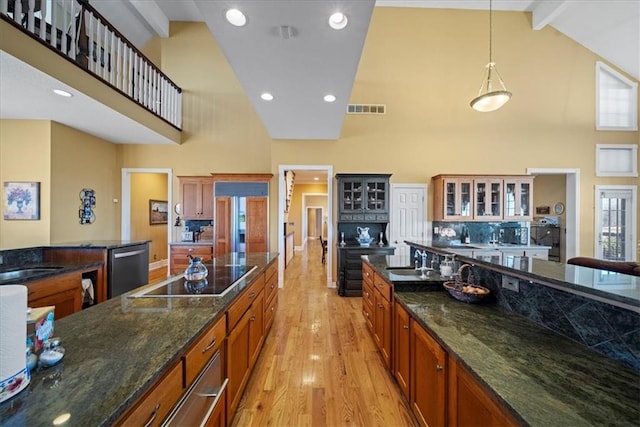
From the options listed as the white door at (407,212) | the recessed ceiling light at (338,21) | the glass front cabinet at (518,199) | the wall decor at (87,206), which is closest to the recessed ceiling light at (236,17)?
the recessed ceiling light at (338,21)

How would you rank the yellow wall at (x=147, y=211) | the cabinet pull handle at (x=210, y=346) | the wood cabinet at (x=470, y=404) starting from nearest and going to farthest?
the wood cabinet at (x=470, y=404) → the cabinet pull handle at (x=210, y=346) → the yellow wall at (x=147, y=211)

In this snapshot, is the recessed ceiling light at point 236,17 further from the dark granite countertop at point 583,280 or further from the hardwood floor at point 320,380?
the hardwood floor at point 320,380

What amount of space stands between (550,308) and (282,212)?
14.8ft

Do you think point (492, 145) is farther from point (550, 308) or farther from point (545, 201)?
point (550, 308)

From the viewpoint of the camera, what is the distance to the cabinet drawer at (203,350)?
1139 mm

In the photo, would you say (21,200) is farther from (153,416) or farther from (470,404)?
(470,404)

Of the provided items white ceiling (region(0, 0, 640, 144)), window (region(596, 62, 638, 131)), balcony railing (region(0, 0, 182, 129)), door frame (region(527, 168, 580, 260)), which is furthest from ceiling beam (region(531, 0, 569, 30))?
balcony railing (region(0, 0, 182, 129))

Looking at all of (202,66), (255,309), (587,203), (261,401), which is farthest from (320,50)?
(587,203)

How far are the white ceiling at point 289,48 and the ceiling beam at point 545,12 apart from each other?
2 centimetres

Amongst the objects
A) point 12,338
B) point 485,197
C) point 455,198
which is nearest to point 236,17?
point 12,338

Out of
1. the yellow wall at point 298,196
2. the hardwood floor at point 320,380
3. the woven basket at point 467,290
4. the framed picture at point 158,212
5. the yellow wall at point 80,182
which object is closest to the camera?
the woven basket at point 467,290

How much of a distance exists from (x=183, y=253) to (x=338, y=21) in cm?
489

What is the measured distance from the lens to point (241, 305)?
189cm

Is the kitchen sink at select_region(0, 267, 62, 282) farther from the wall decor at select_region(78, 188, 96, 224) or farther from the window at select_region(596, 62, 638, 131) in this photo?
the window at select_region(596, 62, 638, 131)
